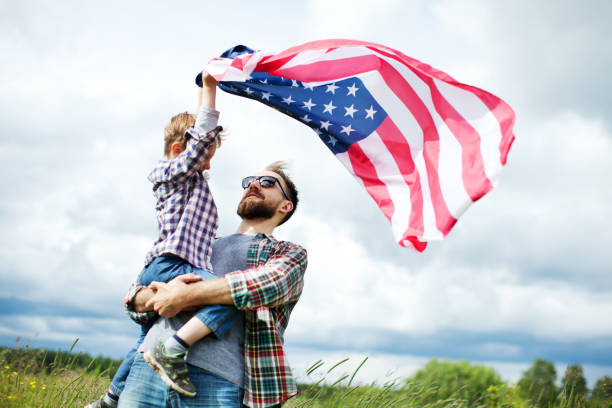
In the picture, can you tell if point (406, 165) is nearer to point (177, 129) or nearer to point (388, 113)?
point (388, 113)

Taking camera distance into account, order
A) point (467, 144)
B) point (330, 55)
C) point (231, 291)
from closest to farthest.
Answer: point (231, 291)
point (467, 144)
point (330, 55)

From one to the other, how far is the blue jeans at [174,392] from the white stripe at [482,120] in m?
2.56

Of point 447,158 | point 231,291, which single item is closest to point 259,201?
point 231,291

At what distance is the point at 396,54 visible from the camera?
480 centimetres

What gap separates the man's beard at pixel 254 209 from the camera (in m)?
4.30

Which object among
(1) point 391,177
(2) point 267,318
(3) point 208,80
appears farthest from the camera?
(1) point 391,177

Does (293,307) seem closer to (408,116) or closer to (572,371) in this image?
(408,116)

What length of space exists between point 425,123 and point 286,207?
150cm

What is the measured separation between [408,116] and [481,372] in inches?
1260

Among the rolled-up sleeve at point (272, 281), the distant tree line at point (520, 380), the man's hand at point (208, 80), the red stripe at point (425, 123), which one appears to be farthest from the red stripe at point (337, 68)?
the distant tree line at point (520, 380)

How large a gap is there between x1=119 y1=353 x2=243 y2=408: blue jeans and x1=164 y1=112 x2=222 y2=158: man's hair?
5.48ft

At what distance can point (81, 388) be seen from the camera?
6602mm

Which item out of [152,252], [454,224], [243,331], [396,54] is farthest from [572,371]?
[152,252]

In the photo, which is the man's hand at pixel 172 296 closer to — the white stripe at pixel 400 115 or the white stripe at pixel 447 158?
the white stripe at pixel 447 158
